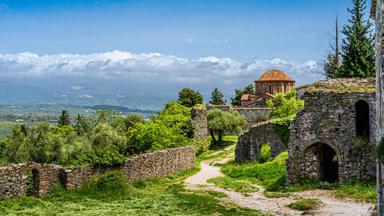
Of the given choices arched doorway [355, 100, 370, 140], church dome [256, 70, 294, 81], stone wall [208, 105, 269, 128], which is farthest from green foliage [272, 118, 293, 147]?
church dome [256, 70, 294, 81]

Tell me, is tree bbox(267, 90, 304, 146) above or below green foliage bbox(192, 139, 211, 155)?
above

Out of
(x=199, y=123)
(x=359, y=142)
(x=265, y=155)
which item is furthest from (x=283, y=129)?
(x=199, y=123)

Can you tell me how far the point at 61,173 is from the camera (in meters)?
25.3

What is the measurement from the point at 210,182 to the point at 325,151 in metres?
7.54

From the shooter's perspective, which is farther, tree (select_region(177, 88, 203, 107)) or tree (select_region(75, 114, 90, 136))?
tree (select_region(177, 88, 203, 107))

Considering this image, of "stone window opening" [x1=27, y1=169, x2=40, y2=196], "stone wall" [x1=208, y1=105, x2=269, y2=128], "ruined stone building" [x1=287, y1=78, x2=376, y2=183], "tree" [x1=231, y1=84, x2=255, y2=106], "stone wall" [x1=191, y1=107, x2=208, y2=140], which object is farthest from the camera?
"tree" [x1=231, y1=84, x2=255, y2=106]

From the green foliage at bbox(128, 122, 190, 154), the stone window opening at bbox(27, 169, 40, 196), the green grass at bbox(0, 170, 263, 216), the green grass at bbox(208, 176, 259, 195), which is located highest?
the green foliage at bbox(128, 122, 190, 154)

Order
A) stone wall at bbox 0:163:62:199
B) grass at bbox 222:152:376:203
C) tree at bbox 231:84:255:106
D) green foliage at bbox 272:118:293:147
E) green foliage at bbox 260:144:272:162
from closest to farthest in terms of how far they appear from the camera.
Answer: stone wall at bbox 0:163:62:199 < grass at bbox 222:152:376:203 < green foliage at bbox 272:118:293:147 < green foliage at bbox 260:144:272:162 < tree at bbox 231:84:255:106

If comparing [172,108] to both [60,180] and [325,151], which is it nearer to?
[325,151]

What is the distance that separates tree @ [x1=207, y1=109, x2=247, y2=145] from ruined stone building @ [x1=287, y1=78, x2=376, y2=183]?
3576 cm

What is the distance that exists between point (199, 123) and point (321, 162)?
34405 mm

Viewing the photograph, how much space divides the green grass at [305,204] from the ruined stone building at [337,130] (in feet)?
16.8

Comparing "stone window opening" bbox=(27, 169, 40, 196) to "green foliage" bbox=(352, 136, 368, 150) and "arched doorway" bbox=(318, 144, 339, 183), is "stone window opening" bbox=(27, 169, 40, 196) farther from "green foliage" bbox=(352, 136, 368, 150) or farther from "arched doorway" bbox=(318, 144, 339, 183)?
"green foliage" bbox=(352, 136, 368, 150)

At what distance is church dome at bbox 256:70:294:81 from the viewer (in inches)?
3922
